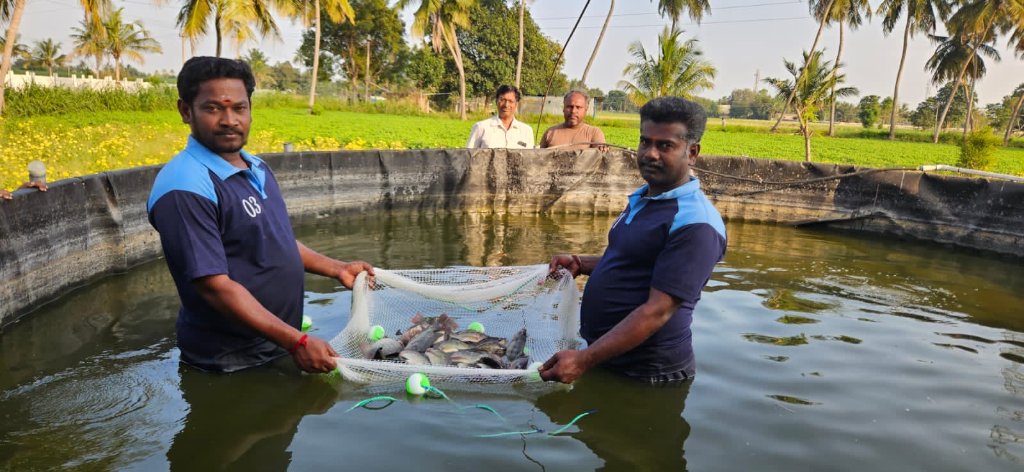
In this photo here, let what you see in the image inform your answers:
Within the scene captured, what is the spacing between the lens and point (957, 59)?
143 ft

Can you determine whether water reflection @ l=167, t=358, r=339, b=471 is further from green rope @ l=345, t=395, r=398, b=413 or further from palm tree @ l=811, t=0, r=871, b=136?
palm tree @ l=811, t=0, r=871, b=136

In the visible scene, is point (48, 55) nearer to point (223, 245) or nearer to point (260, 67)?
point (260, 67)

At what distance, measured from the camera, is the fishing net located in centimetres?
321

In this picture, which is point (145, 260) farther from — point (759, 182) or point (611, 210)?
point (759, 182)

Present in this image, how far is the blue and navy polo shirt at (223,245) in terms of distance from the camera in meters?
2.62

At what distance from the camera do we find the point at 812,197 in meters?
9.83

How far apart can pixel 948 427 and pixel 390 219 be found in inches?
286

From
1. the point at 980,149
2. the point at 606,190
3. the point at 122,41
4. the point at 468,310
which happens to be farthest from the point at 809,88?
the point at 122,41

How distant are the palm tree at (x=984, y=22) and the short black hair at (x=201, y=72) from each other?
142 ft

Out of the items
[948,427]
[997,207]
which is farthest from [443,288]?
[997,207]

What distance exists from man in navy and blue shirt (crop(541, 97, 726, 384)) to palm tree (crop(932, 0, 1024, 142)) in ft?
137

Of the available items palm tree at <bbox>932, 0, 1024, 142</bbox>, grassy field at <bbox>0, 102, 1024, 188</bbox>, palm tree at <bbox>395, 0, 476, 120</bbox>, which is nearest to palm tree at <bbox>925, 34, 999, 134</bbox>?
palm tree at <bbox>932, 0, 1024, 142</bbox>

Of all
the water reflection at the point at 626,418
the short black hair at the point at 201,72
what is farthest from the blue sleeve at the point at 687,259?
the short black hair at the point at 201,72

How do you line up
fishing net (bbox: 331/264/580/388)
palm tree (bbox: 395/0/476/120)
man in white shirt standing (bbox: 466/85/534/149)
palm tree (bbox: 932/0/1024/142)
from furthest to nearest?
1. palm tree (bbox: 932/0/1024/142)
2. palm tree (bbox: 395/0/476/120)
3. man in white shirt standing (bbox: 466/85/534/149)
4. fishing net (bbox: 331/264/580/388)
